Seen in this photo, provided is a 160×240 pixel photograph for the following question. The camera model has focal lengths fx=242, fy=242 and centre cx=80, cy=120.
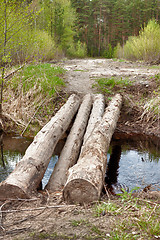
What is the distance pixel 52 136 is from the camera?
4.51 metres

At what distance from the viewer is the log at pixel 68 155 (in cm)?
376

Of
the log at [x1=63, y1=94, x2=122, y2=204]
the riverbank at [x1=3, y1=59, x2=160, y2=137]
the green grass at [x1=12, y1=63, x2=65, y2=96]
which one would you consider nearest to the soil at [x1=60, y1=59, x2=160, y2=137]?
the riverbank at [x1=3, y1=59, x2=160, y2=137]

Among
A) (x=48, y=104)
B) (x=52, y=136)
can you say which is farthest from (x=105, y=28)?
(x=52, y=136)

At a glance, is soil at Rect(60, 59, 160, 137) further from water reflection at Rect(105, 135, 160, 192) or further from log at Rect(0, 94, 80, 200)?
log at Rect(0, 94, 80, 200)

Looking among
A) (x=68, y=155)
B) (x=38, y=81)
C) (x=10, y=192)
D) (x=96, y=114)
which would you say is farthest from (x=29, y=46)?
(x=10, y=192)

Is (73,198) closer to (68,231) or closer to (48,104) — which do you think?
(68,231)

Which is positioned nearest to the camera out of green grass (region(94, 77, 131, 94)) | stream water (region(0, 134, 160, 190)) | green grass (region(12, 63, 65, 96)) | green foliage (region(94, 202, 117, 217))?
green foliage (region(94, 202, 117, 217))

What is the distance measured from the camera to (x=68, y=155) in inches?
172

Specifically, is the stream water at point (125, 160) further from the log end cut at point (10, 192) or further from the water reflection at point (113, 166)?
the log end cut at point (10, 192)

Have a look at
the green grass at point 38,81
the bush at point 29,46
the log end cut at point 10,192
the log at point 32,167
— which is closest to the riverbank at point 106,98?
the green grass at point 38,81

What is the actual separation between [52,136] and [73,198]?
1.75 m

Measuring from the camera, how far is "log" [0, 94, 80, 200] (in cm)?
303

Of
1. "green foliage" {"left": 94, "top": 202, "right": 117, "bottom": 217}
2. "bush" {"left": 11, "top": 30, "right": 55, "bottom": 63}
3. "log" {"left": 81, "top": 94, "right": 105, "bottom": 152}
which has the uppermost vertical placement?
"bush" {"left": 11, "top": 30, "right": 55, "bottom": 63}

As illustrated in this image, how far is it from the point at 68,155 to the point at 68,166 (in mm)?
289
